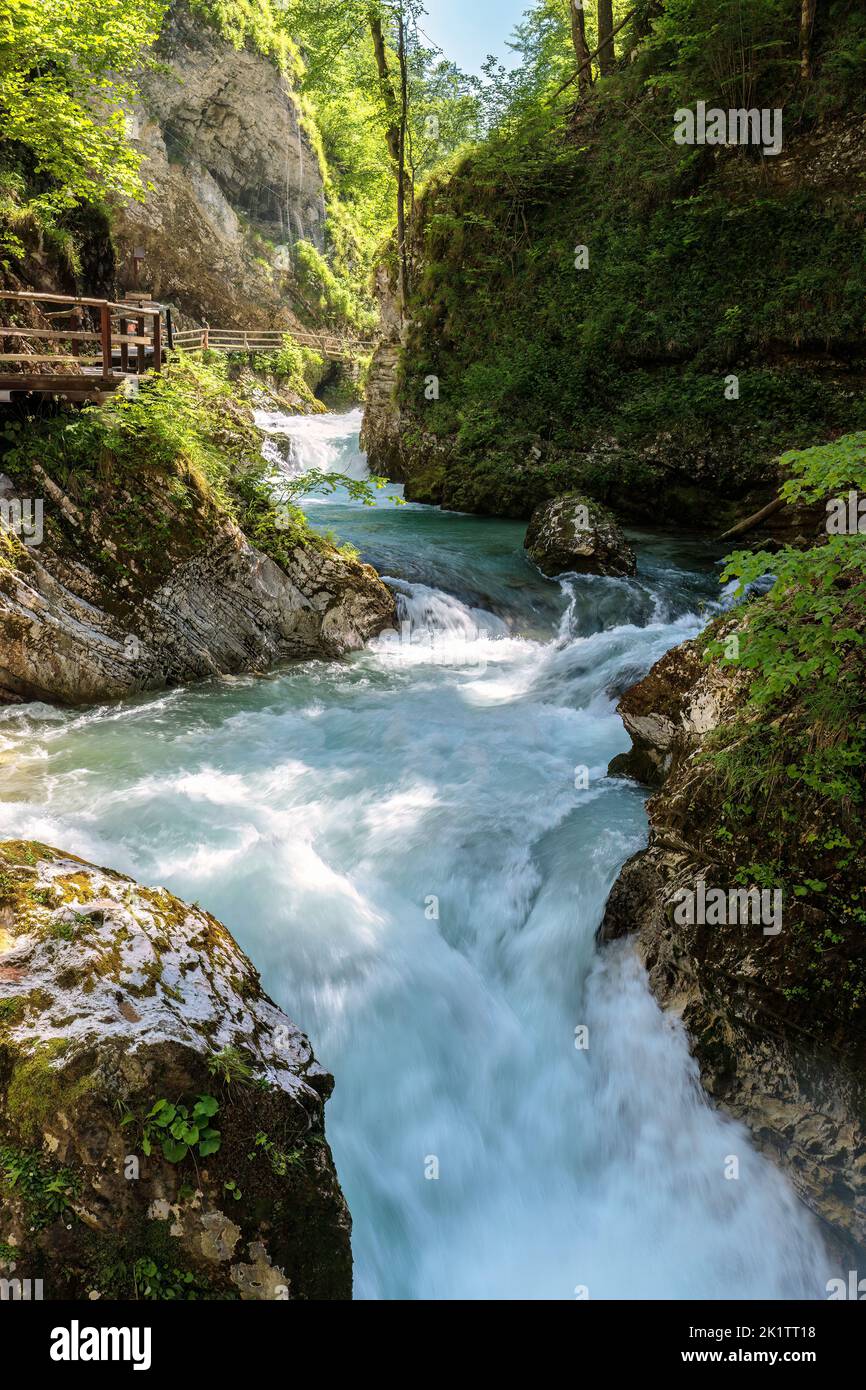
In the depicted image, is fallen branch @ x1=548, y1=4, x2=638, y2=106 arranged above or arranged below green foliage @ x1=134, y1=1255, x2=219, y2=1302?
above

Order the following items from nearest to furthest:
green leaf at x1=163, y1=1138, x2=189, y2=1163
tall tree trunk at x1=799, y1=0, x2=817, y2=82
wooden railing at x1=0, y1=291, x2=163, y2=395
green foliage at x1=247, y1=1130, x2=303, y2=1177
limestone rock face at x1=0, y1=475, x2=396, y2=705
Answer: green leaf at x1=163, y1=1138, x2=189, y2=1163
green foliage at x1=247, y1=1130, x2=303, y2=1177
limestone rock face at x1=0, y1=475, x2=396, y2=705
wooden railing at x1=0, y1=291, x2=163, y2=395
tall tree trunk at x1=799, y1=0, x2=817, y2=82

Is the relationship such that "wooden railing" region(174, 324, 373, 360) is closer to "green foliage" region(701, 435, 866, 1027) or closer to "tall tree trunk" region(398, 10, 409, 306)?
"tall tree trunk" region(398, 10, 409, 306)

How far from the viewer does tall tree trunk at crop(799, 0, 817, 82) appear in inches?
587

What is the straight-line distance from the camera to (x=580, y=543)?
1265 centimetres

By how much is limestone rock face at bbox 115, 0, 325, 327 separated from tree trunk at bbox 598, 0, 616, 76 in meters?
18.3

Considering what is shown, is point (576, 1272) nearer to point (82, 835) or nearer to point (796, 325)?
point (82, 835)

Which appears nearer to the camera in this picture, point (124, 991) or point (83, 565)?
point (124, 991)

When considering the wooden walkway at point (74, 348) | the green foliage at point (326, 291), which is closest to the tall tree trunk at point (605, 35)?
the wooden walkway at point (74, 348)

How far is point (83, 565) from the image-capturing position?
853cm

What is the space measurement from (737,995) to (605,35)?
23.8 m

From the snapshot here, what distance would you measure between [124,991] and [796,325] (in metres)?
16.1

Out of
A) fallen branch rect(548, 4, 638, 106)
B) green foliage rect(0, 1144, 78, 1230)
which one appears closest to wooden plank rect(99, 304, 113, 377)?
green foliage rect(0, 1144, 78, 1230)

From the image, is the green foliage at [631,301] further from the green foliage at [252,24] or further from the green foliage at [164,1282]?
the green foliage at [252,24]
